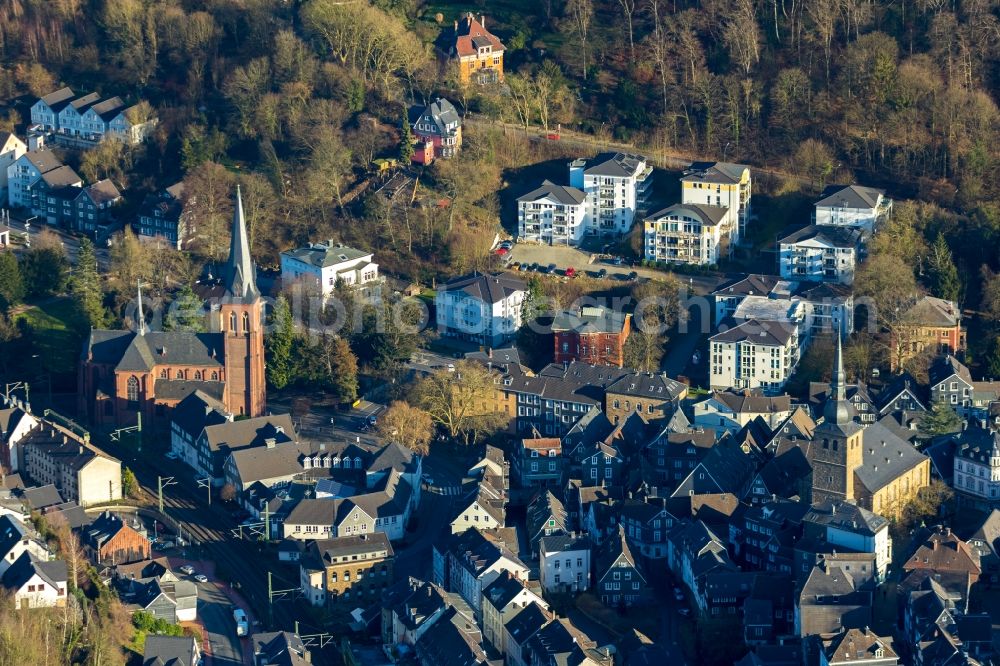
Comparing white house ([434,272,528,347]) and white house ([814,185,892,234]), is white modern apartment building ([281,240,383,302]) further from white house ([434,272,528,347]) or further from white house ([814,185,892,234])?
white house ([814,185,892,234])

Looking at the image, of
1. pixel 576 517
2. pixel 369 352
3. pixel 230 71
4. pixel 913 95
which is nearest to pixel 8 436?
pixel 369 352

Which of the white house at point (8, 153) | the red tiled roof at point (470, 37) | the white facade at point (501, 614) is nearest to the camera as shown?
the white facade at point (501, 614)

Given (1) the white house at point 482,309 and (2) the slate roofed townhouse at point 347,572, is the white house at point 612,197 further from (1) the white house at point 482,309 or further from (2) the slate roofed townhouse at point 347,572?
(2) the slate roofed townhouse at point 347,572

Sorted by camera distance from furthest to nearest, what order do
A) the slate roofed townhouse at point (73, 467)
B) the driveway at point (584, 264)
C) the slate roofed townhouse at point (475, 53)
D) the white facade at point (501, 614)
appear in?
the slate roofed townhouse at point (475, 53)
the driveway at point (584, 264)
the slate roofed townhouse at point (73, 467)
the white facade at point (501, 614)

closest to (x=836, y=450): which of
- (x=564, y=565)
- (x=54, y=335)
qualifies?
(x=564, y=565)

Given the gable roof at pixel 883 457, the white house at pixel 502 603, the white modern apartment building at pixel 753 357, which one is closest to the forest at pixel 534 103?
the white modern apartment building at pixel 753 357

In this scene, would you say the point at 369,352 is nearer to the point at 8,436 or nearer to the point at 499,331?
the point at 499,331
